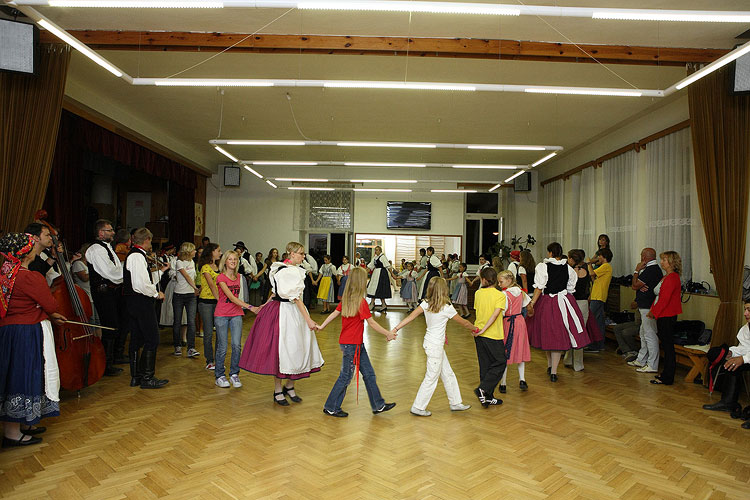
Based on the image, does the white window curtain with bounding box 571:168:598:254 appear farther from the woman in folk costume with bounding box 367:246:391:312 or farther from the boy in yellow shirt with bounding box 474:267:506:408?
the boy in yellow shirt with bounding box 474:267:506:408

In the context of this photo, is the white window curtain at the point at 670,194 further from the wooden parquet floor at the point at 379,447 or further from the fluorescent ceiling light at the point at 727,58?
the fluorescent ceiling light at the point at 727,58

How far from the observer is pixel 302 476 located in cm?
289

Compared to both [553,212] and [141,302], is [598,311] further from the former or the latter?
[141,302]

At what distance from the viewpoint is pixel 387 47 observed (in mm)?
5223

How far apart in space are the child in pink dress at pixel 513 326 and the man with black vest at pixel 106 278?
4.03 m

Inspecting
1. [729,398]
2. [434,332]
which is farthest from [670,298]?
[434,332]

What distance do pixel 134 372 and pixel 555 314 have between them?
4486 mm

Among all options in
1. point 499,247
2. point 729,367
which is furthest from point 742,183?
point 499,247

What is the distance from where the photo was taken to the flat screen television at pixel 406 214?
14141 mm

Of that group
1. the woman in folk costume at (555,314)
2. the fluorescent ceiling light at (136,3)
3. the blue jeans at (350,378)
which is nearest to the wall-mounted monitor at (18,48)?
the fluorescent ceiling light at (136,3)

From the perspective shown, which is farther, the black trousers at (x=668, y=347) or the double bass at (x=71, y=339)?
the black trousers at (x=668, y=347)

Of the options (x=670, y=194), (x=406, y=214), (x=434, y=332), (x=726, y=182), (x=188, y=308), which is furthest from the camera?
(x=406, y=214)

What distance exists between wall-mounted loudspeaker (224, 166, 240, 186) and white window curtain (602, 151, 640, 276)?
9.19 meters

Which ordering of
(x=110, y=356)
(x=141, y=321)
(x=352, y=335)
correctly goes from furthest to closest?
1. (x=110, y=356)
2. (x=141, y=321)
3. (x=352, y=335)
